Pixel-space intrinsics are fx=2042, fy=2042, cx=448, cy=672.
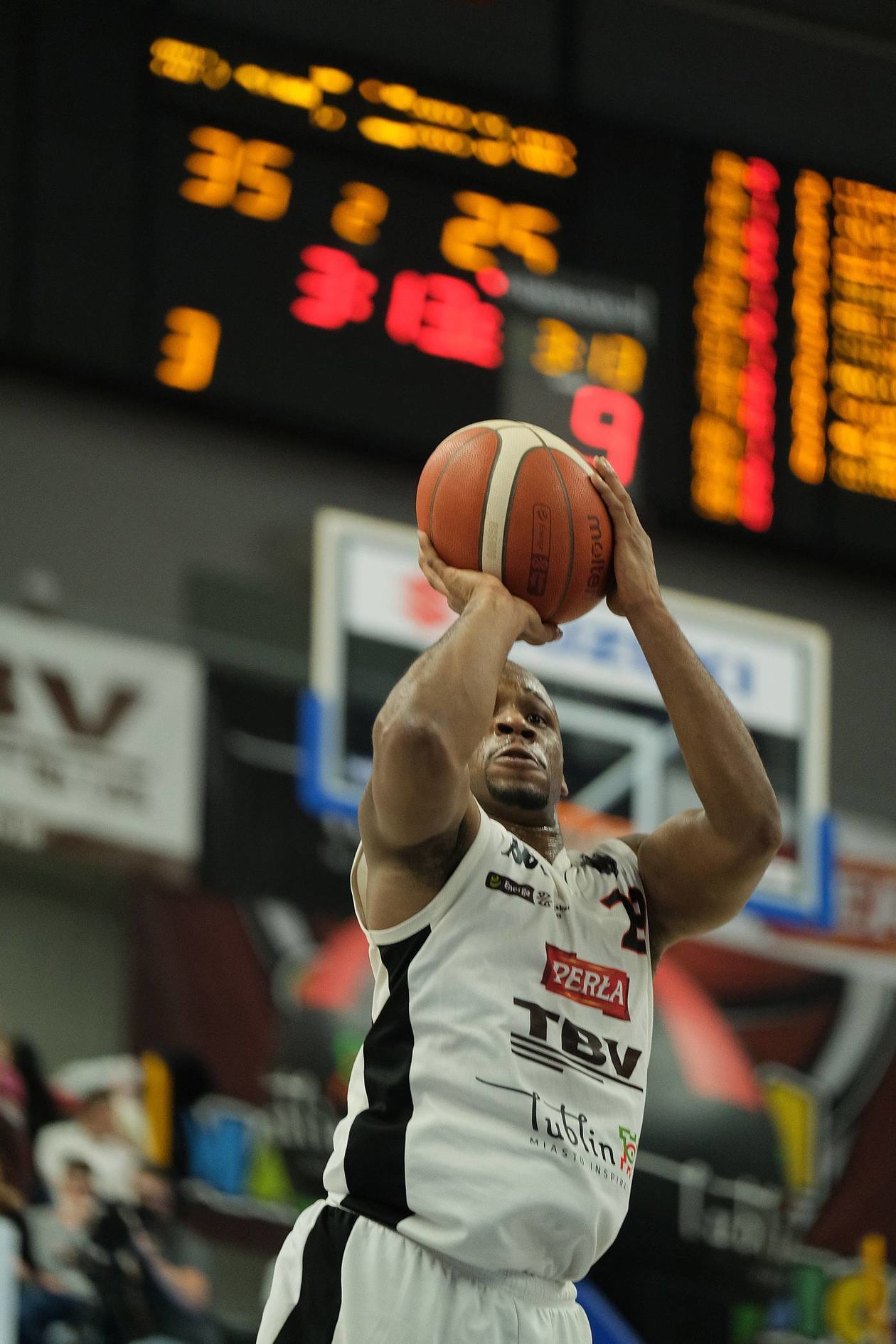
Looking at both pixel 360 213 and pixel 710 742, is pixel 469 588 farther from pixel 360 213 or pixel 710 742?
pixel 360 213

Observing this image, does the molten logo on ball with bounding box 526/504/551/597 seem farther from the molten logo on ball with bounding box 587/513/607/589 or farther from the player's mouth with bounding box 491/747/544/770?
the player's mouth with bounding box 491/747/544/770

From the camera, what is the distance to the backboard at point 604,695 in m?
8.25

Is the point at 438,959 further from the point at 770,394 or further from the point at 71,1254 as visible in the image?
the point at 770,394

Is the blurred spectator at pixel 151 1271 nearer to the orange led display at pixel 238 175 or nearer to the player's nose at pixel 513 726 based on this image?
the orange led display at pixel 238 175

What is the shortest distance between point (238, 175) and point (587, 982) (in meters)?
5.79

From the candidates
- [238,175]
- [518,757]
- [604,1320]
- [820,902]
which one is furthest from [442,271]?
[518,757]

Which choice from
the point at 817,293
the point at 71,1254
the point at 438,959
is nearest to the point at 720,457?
the point at 817,293

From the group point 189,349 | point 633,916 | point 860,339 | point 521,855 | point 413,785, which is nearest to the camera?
point 413,785

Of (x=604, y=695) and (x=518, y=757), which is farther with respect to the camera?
(x=604, y=695)

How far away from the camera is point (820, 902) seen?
9.05 metres

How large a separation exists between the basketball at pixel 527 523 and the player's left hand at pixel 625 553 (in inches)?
0.6

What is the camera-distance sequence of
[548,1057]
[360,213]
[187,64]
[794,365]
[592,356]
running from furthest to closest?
[794,365], [592,356], [360,213], [187,64], [548,1057]

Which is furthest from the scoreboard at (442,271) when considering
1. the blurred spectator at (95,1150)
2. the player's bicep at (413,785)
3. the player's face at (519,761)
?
the player's bicep at (413,785)

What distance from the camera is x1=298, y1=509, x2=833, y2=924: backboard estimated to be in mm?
8250
